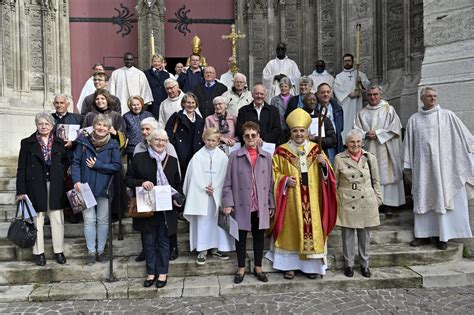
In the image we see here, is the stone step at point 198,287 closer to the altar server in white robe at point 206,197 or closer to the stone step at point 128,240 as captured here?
the altar server in white robe at point 206,197

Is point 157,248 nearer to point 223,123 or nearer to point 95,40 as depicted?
point 223,123

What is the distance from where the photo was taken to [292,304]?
402 centimetres

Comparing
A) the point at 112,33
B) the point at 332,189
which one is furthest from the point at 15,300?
the point at 112,33

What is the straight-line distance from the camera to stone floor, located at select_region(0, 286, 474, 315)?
3.88 metres

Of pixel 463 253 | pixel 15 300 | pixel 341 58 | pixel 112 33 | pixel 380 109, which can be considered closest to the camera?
pixel 15 300

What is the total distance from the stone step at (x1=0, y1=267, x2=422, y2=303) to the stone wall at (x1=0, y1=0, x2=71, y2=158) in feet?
13.7

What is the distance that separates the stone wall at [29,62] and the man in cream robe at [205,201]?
15.4 ft

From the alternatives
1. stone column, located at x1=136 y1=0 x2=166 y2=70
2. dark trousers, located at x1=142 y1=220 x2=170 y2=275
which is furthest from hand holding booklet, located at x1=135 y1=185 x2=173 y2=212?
stone column, located at x1=136 y1=0 x2=166 y2=70

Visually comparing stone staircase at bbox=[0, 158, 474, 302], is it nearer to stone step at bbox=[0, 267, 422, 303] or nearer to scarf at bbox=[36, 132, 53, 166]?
stone step at bbox=[0, 267, 422, 303]

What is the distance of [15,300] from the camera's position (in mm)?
4137

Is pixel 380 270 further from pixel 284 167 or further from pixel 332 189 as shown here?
pixel 284 167

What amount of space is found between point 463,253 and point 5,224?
5.83 m

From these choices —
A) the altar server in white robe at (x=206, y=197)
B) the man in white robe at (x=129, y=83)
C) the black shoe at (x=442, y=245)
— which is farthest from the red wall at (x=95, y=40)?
the black shoe at (x=442, y=245)

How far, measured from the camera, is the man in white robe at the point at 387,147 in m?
5.54
